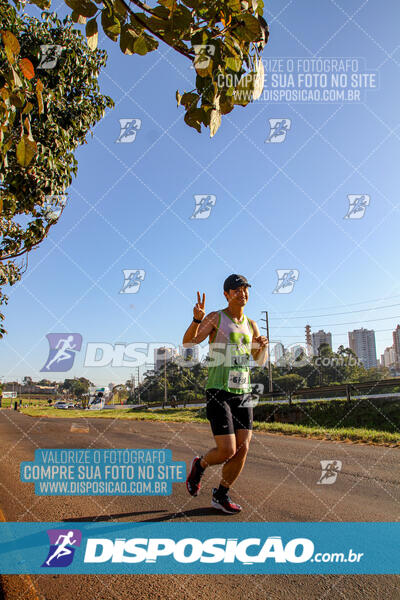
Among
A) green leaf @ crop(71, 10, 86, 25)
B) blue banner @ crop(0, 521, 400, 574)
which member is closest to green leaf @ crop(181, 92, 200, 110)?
green leaf @ crop(71, 10, 86, 25)

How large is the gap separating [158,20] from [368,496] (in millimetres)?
4512

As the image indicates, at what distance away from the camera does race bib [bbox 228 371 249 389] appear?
3.58m

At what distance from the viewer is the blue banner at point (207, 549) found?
270 cm

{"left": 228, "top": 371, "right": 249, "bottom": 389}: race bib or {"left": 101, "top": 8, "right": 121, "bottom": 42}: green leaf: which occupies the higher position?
{"left": 101, "top": 8, "right": 121, "bottom": 42}: green leaf

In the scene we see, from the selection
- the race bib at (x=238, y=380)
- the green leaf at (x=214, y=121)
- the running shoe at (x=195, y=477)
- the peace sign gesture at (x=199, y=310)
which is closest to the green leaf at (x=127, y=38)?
the green leaf at (x=214, y=121)

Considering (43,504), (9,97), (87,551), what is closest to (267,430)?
(43,504)

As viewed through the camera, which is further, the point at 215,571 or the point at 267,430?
the point at 267,430

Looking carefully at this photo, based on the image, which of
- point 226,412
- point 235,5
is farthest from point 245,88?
point 226,412

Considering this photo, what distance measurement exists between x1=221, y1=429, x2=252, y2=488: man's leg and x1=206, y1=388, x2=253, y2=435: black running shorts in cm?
6

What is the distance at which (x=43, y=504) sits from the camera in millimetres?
4246

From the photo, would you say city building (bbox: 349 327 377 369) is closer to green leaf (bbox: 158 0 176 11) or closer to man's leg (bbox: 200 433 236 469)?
man's leg (bbox: 200 433 236 469)

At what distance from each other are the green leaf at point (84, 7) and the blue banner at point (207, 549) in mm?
3064

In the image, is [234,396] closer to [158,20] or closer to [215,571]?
[215,571]

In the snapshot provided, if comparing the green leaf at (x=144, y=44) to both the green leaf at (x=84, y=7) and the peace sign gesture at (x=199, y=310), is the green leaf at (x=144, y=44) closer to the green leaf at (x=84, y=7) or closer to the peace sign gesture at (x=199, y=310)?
the green leaf at (x=84, y=7)
